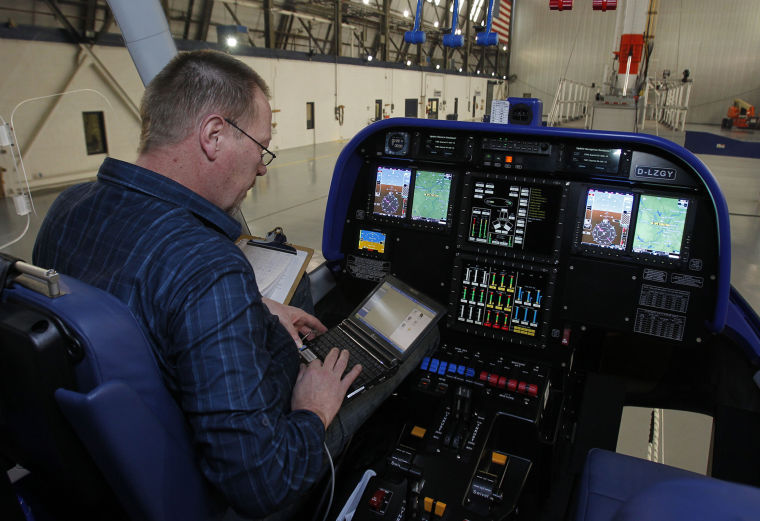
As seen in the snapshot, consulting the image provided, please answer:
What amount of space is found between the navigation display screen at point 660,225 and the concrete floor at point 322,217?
1133 millimetres

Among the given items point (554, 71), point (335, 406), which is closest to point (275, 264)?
point (335, 406)

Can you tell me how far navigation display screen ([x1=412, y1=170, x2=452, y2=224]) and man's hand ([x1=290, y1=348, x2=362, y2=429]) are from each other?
0.90 meters

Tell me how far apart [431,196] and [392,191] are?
6.6 inches

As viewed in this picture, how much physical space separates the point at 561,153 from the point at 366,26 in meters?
13.1

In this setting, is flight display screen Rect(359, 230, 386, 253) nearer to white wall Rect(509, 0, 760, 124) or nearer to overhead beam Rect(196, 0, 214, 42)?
overhead beam Rect(196, 0, 214, 42)

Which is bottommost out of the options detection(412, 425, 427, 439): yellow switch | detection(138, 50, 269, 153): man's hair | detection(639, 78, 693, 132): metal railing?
detection(412, 425, 427, 439): yellow switch

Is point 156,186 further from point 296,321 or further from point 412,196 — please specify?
point 412,196

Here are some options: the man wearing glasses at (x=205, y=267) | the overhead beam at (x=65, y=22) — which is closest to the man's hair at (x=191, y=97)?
the man wearing glasses at (x=205, y=267)

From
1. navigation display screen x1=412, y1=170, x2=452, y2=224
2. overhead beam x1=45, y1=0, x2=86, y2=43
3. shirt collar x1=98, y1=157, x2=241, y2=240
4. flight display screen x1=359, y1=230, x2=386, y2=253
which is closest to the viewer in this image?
shirt collar x1=98, y1=157, x2=241, y2=240

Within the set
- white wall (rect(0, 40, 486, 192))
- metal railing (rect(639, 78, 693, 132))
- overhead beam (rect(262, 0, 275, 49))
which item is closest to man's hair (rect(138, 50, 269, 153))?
white wall (rect(0, 40, 486, 192))

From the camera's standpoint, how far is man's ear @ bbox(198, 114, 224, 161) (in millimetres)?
921

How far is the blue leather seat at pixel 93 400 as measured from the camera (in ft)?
2.25

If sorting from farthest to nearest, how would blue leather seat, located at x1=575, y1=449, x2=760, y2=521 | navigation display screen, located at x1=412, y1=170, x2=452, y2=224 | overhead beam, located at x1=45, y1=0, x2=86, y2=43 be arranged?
overhead beam, located at x1=45, y1=0, x2=86, y2=43 < navigation display screen, located at x1=412, y1=170, x2=452, y2=224 < blue leather seat, located at x1=575, y1=449, x2=760, y2=521

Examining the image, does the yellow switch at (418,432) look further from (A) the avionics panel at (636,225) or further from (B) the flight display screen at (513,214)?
(A) the avionics panel at (636,225)
